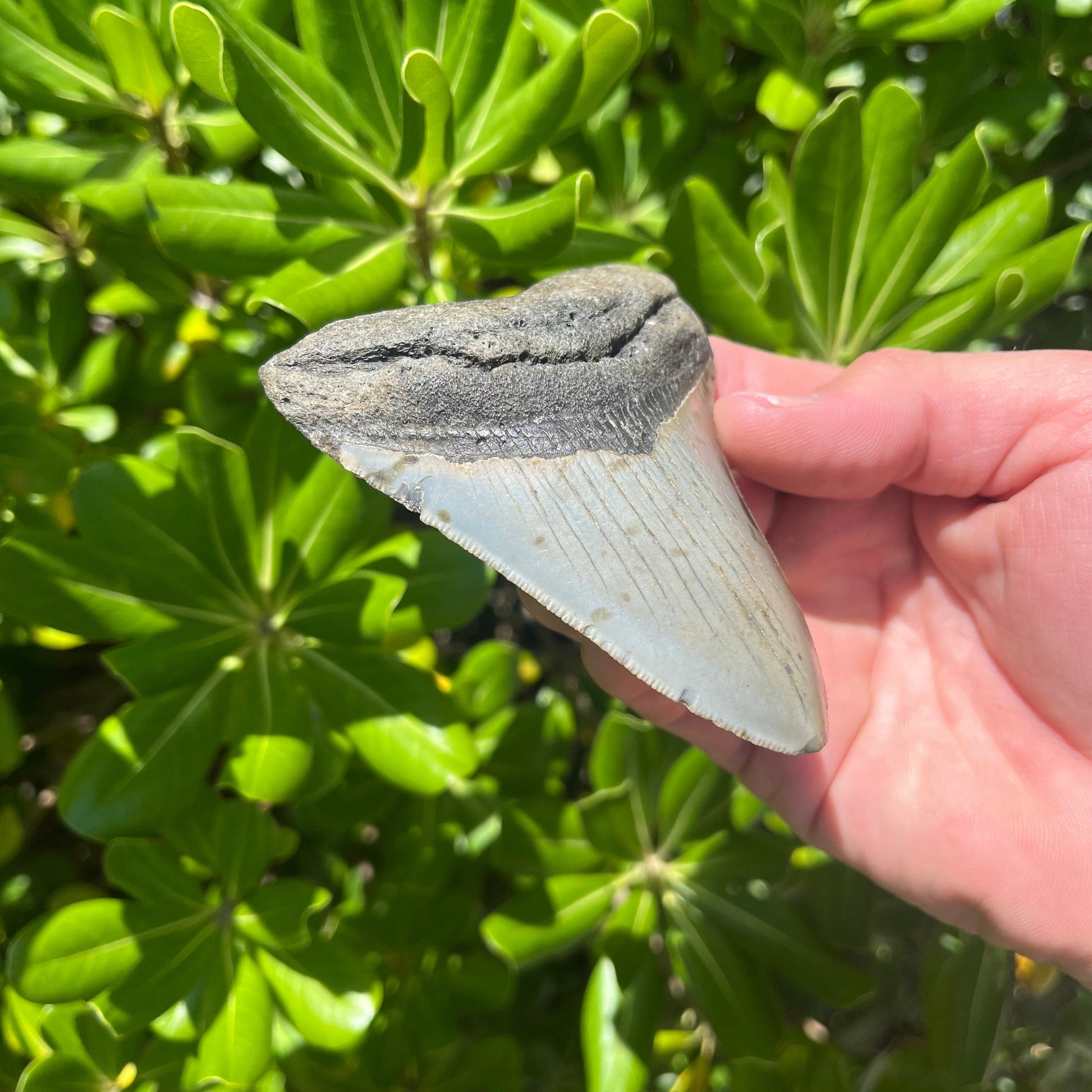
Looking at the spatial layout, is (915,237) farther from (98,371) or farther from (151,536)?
(98,371)

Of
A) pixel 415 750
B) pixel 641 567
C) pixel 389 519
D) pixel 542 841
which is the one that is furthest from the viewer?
pixel 542 841

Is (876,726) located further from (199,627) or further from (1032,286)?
(199,627)

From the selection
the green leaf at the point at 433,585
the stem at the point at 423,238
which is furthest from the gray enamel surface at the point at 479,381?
A: the green leaf at the point at 433,585

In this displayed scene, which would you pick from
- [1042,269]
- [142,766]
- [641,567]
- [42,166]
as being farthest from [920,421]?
[42,166]

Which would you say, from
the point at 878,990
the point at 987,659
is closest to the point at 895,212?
the point at 987,659

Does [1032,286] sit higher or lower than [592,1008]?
higher

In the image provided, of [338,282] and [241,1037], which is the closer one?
[338,282]

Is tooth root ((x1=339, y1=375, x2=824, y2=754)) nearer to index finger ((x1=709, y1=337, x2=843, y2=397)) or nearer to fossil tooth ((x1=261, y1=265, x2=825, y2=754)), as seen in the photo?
fossil tooth ((x1=261, y1=265, x2=825, y2=754))
